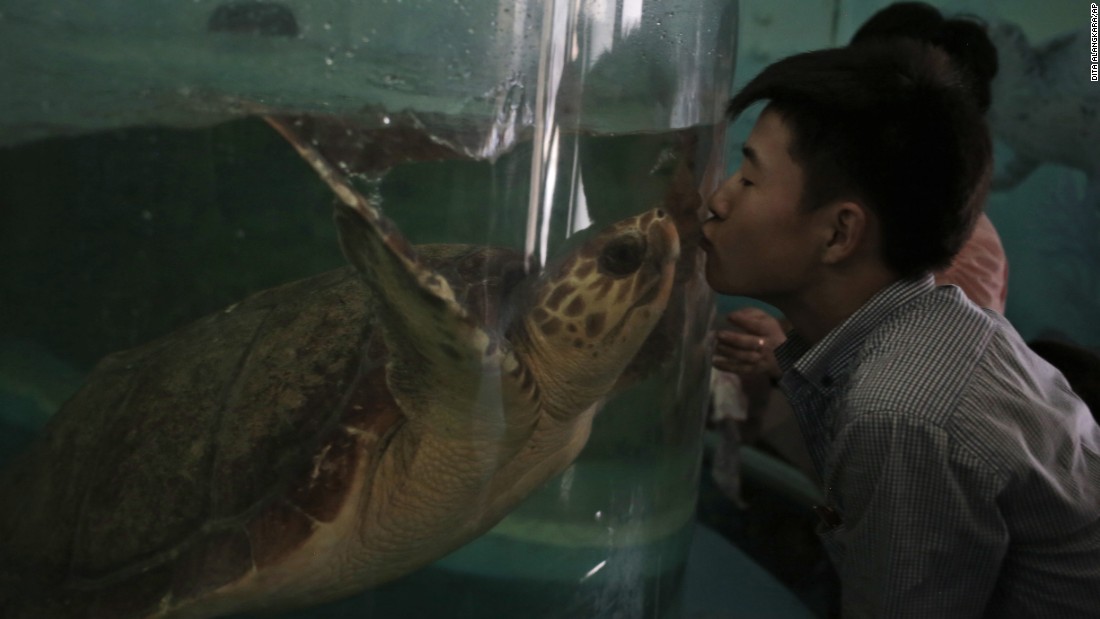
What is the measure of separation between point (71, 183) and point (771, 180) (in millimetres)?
565

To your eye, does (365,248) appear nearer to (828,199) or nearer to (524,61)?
(524,61)

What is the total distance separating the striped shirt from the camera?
0.72 metres

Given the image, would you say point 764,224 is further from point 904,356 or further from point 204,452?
point 204,452

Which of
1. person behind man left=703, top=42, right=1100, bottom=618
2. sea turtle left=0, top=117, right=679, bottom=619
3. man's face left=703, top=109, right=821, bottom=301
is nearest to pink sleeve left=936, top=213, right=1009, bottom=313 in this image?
person behind man left=703, top=42, right=1100, bottom=618

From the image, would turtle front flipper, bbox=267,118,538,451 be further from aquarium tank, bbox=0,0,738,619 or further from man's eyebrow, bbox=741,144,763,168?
man's eyebrow, bbox=741,144,763,168

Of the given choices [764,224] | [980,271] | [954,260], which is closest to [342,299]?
[764,224]

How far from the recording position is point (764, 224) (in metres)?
0.84

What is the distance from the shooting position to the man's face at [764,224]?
84cm

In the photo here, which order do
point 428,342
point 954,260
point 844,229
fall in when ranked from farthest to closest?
point 954,260 → point 844,229 → point 428,342

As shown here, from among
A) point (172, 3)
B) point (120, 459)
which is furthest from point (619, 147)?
point (120, 459)

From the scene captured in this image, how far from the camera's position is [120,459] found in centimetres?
78

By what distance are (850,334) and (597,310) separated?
0.23 meters

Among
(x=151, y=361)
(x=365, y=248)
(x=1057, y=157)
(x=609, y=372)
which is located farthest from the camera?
(x=1057, y=157)

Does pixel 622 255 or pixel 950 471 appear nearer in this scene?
pixel 950 471
